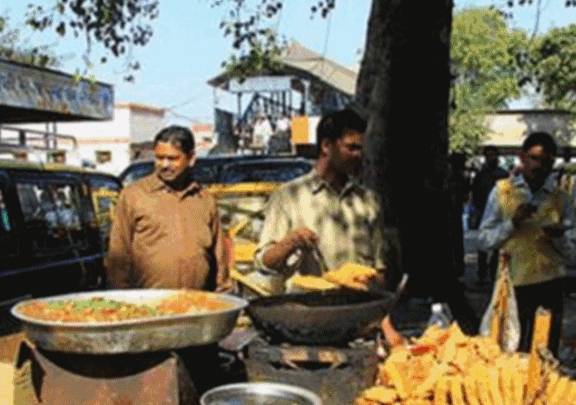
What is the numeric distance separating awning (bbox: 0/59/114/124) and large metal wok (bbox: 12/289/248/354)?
458 inches

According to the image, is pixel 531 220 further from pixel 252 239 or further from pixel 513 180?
pixel 252 239

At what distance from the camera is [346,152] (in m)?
4.31

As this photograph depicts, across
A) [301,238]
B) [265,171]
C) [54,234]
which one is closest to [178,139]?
[301,238]

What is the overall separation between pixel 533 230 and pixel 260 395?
3418 mm

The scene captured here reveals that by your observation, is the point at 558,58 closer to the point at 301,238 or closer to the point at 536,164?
the point at 536,164

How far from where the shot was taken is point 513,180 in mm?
6363

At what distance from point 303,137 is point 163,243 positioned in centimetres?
2504

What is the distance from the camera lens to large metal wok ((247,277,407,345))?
12.1 feet

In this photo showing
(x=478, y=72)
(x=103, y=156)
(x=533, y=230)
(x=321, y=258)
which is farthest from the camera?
(x=478, y=72)

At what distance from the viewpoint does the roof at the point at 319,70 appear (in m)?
37.9

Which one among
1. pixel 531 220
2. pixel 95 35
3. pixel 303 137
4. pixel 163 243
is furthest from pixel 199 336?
pixel 303 137

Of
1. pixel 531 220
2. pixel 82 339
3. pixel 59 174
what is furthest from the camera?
pixel 59 174

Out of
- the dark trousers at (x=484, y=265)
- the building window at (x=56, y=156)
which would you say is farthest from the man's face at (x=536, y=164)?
the dark trousers at (x=484, y=265)

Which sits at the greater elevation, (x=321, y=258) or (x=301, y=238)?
(x=301, y=238)
